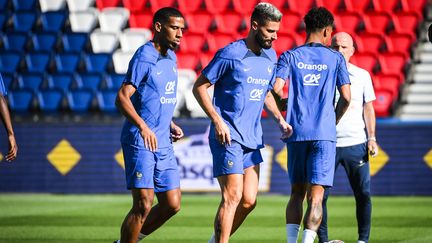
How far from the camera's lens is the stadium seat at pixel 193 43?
19817 mm

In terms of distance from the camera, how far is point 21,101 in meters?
19.3

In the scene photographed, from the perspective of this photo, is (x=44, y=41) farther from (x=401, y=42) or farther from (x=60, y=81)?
(x=401, y=42)

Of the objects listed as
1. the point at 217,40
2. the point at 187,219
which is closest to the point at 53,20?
the point at 217,40

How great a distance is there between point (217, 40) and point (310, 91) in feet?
38.9

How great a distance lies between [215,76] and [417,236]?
13.2 feet

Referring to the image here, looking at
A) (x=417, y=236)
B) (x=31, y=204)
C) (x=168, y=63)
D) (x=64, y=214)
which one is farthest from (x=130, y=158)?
(x=31, y=204)

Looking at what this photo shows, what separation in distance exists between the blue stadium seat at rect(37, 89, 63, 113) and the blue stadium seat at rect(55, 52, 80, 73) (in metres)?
0.65

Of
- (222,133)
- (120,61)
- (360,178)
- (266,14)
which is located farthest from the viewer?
(120,61)

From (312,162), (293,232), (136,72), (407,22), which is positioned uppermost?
(136,72)

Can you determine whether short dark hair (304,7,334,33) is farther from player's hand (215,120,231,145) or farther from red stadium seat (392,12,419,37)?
red stadium seat (392,12,419,37)

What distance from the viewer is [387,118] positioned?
1752 cm

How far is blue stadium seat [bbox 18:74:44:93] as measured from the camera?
19.5 metres

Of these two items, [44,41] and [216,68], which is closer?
[216,68]

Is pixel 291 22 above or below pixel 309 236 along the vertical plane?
above
